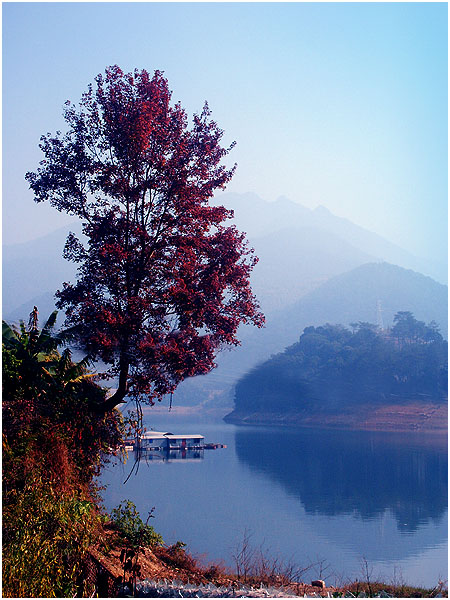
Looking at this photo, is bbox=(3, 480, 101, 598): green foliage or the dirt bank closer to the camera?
bbox=(3, 480, 101, 598): green foliage

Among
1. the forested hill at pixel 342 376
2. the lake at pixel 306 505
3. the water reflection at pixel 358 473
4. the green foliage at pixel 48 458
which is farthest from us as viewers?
the forested hill at pixel 342 376

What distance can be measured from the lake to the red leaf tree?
1.60 metres

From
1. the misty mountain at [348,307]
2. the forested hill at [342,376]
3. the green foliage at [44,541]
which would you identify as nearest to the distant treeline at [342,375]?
the forested hill at [342,376]

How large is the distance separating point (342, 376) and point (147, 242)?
4340 cm

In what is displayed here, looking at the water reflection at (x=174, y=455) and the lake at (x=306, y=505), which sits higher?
the water reflection at (x=174, y=455)

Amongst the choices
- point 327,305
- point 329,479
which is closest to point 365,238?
point 327,305

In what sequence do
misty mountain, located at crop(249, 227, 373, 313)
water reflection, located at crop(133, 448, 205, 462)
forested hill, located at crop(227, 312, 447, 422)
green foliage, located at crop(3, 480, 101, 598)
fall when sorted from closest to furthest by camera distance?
green foliage, located at crop(3, 480, 101, 598), water reflection, located at crop(133, 448, 205, 462), forested hill, located at crop(227, 312, 447, 422), misty mountain, located at crop(249, 227, 373, 313)

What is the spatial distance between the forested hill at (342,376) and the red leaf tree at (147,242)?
1489 inches

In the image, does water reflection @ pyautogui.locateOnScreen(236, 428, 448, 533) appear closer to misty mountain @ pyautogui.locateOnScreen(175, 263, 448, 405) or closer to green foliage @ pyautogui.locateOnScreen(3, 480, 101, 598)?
misty mountain @ pyautogui.locateOnScreen(175, 263, 448, 405)

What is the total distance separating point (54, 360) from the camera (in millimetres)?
7215

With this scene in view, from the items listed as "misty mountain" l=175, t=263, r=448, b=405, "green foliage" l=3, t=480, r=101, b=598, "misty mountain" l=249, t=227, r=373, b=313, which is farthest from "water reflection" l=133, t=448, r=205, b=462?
"misty mountain" l=249, t=227, r=373, b=313

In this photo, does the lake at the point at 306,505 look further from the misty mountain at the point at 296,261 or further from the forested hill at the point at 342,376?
the misty mountain at the point at 296,261

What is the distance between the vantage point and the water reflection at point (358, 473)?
59.3 ft

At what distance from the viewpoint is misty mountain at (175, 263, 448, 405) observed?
43781 millimetres
